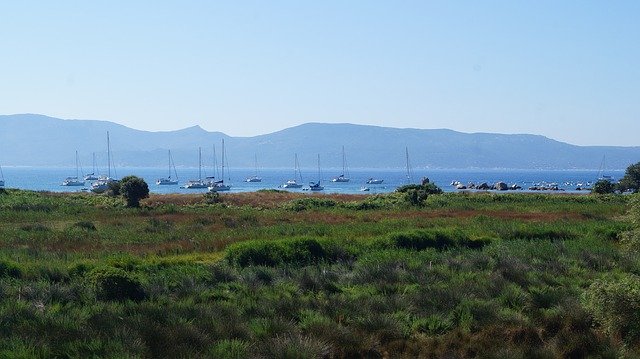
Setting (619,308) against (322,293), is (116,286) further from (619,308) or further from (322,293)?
(619,308)

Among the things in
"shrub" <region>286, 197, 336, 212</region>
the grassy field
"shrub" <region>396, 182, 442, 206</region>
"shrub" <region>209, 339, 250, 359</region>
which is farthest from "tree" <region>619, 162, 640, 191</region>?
"shrub" <region>209, 339, 250, 359</region>

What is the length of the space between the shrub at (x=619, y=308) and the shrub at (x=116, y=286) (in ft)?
34.5

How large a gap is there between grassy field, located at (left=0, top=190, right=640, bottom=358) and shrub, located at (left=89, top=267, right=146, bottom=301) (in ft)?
0.15

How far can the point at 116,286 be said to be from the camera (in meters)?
18.2

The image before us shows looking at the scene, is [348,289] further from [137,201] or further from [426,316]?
[137,201]

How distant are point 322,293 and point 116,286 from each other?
16.9 feet

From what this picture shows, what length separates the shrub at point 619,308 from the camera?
1514 cm

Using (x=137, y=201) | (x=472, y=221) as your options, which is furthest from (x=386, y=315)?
(x=137, y=201)

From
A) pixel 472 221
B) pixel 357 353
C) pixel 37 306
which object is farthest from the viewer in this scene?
pixel 472 221

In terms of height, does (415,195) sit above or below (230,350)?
below

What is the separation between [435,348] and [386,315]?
5.36 ft

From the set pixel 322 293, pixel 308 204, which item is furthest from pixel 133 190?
pixel 322 293

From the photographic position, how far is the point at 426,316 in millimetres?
17016

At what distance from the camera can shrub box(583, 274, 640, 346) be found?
15141 mm
